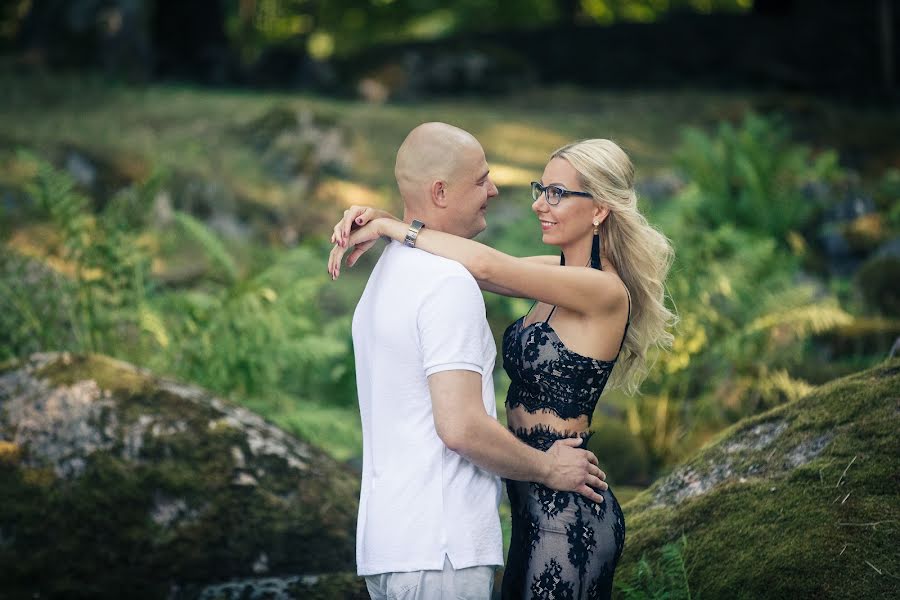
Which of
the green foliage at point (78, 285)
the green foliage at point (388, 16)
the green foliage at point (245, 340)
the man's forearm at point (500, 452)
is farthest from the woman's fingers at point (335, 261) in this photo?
the green foliage at point (388, 16)

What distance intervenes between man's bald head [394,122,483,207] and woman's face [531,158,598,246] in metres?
0.35

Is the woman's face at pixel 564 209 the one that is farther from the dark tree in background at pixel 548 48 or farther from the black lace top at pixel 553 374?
the dark tree in background at pixel 548 48

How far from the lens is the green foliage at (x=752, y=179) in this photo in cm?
1068

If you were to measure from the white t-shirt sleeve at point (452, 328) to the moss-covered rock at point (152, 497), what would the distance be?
5.00 ft

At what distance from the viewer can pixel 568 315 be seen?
3326 millimetres

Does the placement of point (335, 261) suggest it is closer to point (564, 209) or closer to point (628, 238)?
point (564, 209)

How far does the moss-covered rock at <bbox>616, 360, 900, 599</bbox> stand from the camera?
328cm

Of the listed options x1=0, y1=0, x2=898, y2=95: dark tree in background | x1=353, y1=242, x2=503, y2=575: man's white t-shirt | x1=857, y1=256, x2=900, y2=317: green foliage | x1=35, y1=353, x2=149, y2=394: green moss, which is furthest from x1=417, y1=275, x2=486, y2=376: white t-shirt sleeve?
x1=0, y1=0, x2=898, y2=95: dark tree in background

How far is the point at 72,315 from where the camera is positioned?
21.2 feet

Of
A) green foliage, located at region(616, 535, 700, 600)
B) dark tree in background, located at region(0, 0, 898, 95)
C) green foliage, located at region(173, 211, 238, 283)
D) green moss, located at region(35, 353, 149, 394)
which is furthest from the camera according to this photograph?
dark tree in background, located at region(0, 0, 898, 95)

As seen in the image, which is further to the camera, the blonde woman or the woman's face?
the woman's face

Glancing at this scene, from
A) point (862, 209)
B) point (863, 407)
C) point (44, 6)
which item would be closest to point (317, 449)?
point (863, 407)

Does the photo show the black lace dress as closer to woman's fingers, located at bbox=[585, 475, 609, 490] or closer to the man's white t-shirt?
woman's fingers, located at bbox=[585, 475, 609, 490]

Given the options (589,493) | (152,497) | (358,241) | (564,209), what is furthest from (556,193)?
(152,497)
